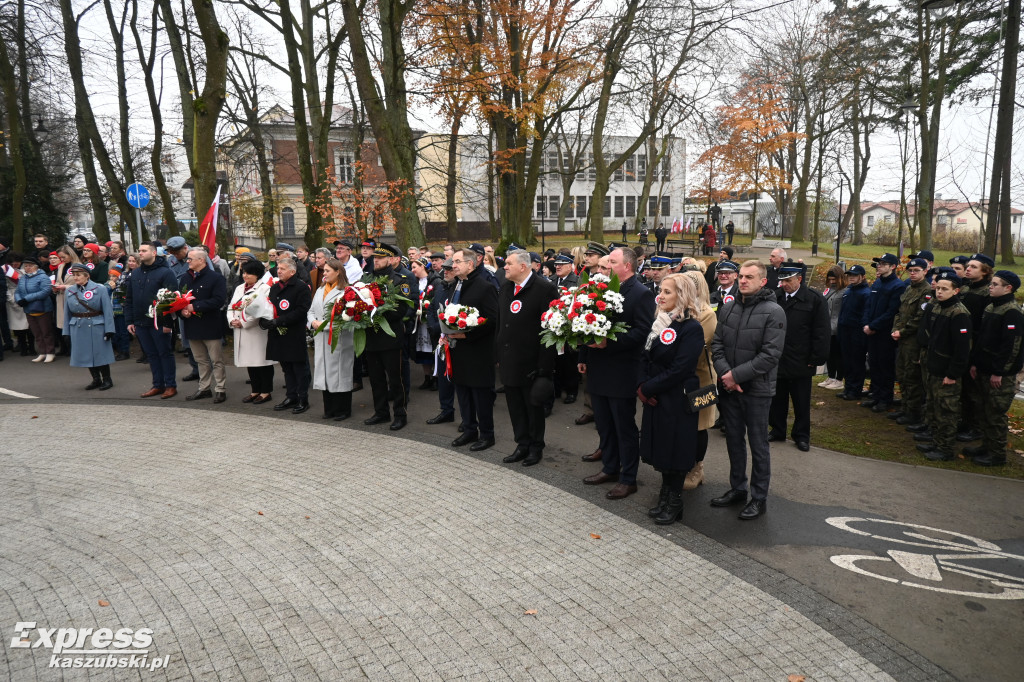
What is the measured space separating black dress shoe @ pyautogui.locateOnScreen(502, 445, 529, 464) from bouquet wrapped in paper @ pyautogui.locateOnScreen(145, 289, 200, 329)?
5365mm

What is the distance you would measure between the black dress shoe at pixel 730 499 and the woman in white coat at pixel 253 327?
21.2 ft

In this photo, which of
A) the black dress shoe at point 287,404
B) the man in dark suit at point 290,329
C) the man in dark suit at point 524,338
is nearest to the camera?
the man in dark suit at point 524,338

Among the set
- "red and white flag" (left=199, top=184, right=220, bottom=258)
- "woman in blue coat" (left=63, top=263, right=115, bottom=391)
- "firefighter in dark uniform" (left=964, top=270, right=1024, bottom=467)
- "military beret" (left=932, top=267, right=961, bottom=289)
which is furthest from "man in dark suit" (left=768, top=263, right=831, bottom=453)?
"red and white flag" (left=199, top=184, right=220, bottom=258)

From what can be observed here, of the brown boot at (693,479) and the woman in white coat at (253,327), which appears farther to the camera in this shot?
the woman in white coat at (253,327)

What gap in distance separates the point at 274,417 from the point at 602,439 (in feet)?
15.9

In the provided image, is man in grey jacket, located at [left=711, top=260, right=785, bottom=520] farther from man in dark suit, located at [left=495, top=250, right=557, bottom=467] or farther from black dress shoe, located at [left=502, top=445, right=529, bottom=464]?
black dress shoe, located at [left=502, top=445, right=529, bottom=464]

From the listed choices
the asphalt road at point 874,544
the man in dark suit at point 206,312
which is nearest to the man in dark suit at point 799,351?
the asphalt road at point 874,544

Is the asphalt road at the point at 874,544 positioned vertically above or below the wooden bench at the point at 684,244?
below

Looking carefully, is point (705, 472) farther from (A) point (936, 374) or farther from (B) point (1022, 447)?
(B) point (1022, 447)

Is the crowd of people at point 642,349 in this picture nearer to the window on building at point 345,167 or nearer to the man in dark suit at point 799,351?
the man in dark suit at point 799,351

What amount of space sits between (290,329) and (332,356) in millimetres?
948

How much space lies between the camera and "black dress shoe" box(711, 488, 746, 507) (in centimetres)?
604

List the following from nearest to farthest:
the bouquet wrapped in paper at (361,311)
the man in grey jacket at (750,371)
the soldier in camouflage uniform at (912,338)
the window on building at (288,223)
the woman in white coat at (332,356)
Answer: the man in grey jacket at (750,371) < the bouquet wrapped in paper at (361,311) < the soldier in camouflage uniform at (912,338) < the woman in white coat at (332,356) < the window on building at (288,223)

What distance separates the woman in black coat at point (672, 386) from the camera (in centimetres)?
552
